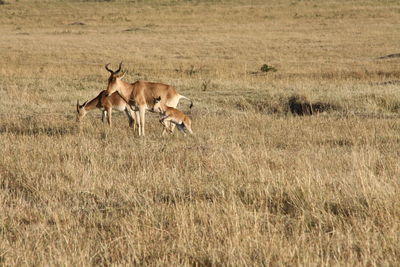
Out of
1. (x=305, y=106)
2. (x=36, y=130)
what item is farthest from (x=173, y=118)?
(x=305, y=106)

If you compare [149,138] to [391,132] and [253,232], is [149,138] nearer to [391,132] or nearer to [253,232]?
[391,132]

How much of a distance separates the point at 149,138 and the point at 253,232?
6716 mm

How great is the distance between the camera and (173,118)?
39.7 feet

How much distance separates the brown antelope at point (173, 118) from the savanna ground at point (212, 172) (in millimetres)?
291

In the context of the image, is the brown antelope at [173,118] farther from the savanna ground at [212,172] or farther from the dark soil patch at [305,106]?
the dark soil patch at [305,106]

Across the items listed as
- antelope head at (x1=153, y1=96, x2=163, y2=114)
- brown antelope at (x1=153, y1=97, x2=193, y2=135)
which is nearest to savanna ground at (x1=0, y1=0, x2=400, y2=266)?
brown antelope at (x1=153, y1=97, x2=193, y2=135)

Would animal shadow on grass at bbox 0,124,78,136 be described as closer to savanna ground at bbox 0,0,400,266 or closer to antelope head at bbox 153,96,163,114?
savanna ground at bbox 0,0,400,266

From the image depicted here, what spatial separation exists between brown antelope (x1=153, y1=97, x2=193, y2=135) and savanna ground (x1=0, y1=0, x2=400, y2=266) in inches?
11.5

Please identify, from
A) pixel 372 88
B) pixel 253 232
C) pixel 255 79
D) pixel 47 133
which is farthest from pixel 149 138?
pixel 255 79

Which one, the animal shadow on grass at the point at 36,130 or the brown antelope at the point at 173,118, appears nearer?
the animal shadow on grass at the point at 36,130

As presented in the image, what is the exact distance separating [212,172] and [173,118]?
4660 mm

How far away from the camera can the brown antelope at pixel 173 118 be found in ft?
39.6

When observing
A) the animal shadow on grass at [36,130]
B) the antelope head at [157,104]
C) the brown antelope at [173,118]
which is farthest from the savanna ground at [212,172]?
the antelope head at [157,104]

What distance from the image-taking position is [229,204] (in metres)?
5.98
